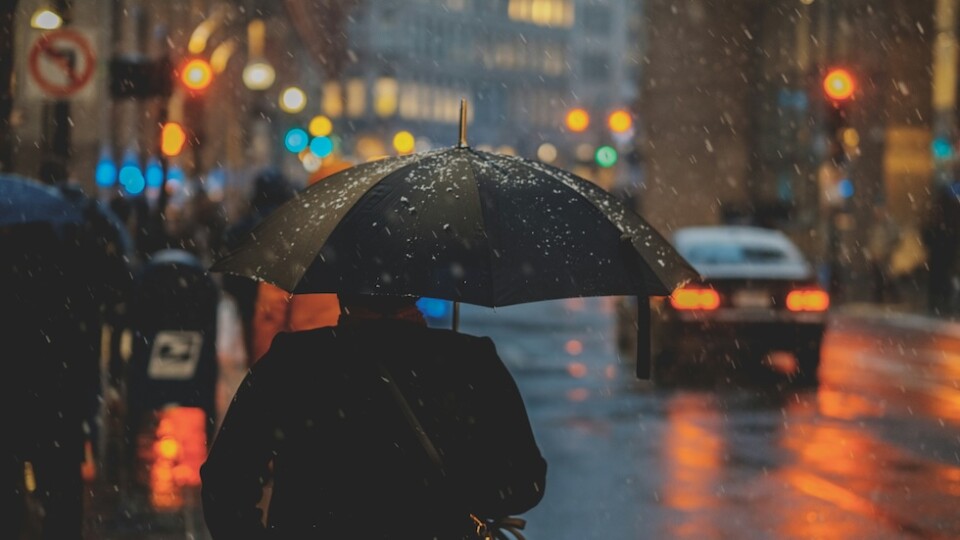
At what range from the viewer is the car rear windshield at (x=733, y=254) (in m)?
16.1

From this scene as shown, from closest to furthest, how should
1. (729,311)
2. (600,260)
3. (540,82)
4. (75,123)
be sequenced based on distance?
(600,260) < (729,311) < (75,123) < (540,82)

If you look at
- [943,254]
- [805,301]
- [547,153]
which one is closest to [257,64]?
[943,254]

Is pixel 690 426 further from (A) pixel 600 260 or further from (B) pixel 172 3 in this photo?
(B) pixel 172 3

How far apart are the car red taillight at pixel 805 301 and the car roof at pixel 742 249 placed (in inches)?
6.6

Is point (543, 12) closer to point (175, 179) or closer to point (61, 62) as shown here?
point (175, 179)

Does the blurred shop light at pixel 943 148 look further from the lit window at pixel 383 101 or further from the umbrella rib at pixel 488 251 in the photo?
the lit window at pixel 383 101

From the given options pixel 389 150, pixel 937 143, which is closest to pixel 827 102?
pixel 937 143

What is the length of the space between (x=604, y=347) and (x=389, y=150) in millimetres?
109031

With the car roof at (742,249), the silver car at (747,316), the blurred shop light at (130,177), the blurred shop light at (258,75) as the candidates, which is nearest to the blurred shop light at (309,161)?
the blurred shop light at (258,75)

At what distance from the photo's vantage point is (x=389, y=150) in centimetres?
12888

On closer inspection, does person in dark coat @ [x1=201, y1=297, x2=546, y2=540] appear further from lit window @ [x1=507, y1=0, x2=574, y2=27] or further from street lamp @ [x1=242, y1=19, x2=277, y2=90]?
lit window @ [x1=507, y1=0, x2=574, y2=27]

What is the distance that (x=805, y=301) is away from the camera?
51.6ft

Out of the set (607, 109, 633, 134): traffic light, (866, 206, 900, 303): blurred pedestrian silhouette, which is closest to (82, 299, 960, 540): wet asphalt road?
(607, 109, 633, 134): traffic light

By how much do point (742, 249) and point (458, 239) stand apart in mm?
12873
